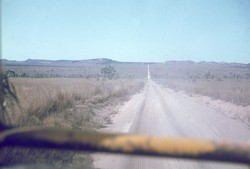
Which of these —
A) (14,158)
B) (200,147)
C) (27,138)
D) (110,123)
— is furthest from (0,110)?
(110,123)

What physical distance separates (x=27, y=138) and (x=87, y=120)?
1063 centimetres

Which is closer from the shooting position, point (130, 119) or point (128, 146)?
point (128, 146)

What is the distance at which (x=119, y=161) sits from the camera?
23.9 feet

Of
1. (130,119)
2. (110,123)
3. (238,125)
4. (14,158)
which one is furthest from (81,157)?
(238,125)

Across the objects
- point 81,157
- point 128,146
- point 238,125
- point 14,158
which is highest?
point 128,146

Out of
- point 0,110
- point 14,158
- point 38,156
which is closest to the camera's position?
point 0,110

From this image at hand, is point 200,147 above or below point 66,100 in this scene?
above

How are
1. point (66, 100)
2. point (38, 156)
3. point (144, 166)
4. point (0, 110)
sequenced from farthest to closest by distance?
1. point (66, 100)
2. point (144, 166)
3. point (38, 156)
4. point (0, 110)

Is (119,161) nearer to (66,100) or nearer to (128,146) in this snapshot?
(128,146)

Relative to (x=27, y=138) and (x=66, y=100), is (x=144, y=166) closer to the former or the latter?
(x=27, y=138)

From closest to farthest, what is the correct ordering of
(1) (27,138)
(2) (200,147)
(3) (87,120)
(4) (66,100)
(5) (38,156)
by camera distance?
(2) (200,147) → (1) (27,138) → (5) (38,156) → (3) (87,120) → (4) (66,100)

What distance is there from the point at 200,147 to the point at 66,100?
13.6m

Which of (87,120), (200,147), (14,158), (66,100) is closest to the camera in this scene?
(200,147)

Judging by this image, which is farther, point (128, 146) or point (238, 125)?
point (238, 125)
